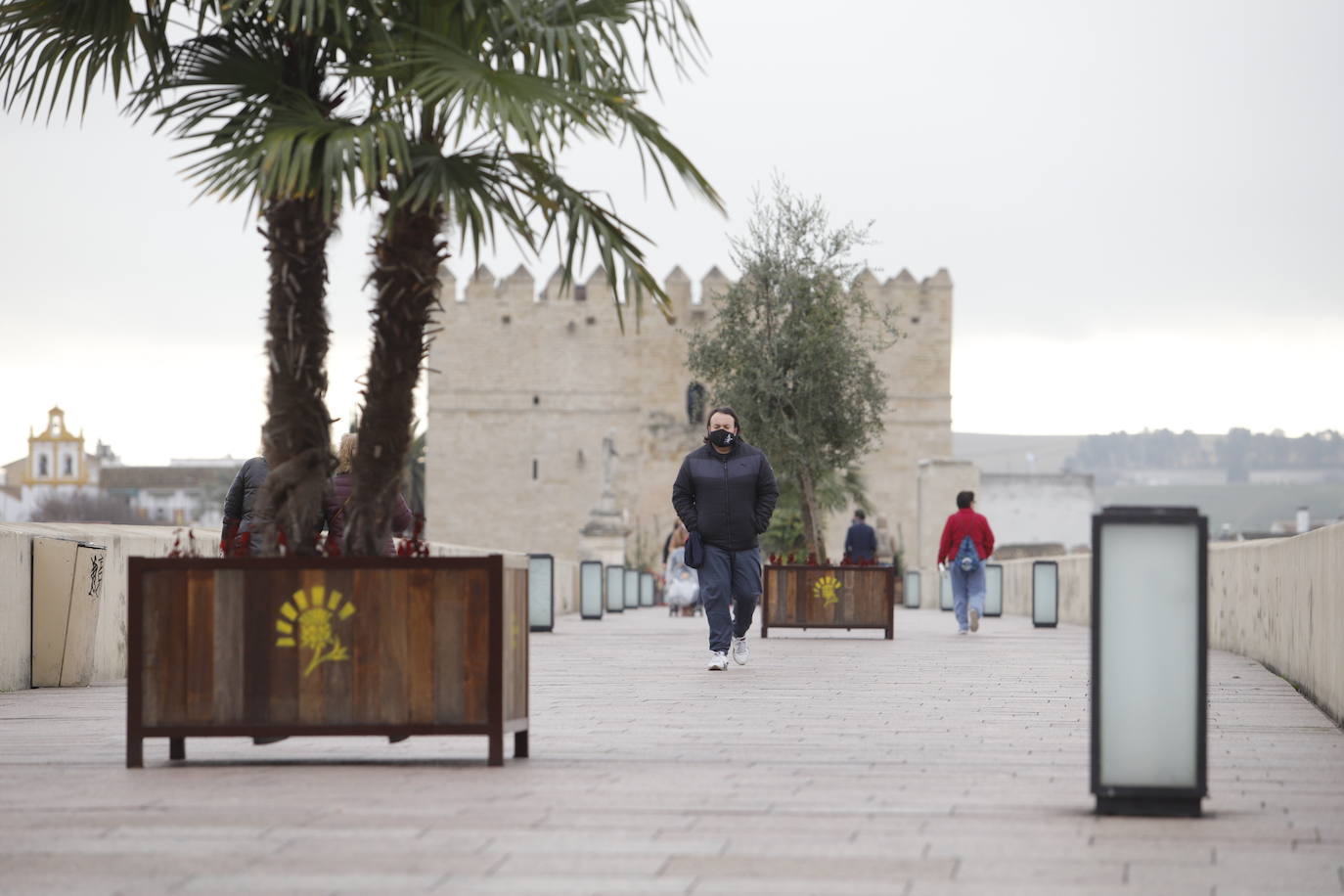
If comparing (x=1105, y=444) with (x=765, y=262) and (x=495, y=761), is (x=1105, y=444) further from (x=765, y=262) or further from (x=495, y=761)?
(x=495, y=761)

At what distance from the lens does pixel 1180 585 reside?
546 centimetres

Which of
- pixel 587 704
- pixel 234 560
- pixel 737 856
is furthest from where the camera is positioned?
pixel 587 704

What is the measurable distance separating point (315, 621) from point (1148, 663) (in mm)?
2966

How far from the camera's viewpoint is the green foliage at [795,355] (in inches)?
1057

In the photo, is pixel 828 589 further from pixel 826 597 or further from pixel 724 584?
pixel 724 584

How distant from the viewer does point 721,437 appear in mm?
12469

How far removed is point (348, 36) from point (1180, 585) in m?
3.54

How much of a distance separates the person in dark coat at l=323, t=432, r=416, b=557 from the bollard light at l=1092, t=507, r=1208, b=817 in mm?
2897

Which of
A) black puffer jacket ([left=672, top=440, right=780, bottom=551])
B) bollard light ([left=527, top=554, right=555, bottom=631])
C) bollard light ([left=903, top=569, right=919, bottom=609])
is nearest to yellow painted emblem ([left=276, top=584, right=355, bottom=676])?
black puffer jacket ([left=672, top=440, right=780, bottom=551])

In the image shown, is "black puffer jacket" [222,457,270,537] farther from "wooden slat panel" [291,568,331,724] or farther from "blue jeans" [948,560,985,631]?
"blue jeans" [948,560,985,631]

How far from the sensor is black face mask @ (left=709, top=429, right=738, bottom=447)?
12469 mm

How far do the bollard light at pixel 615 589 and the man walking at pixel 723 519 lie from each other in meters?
20.3

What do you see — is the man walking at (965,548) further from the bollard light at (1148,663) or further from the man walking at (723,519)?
the bollard light at (1148,663)

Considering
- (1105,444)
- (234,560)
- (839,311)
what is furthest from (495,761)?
(1105,444)
